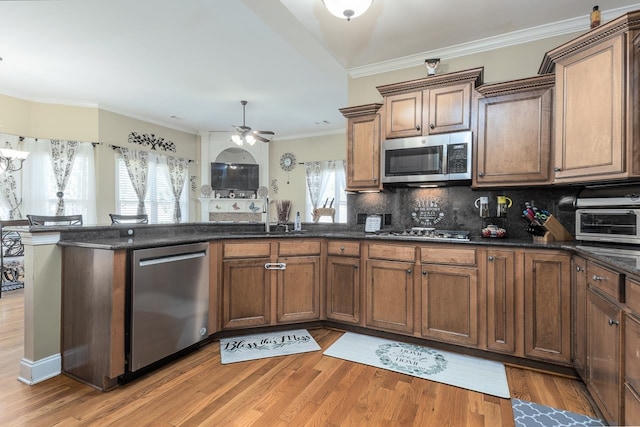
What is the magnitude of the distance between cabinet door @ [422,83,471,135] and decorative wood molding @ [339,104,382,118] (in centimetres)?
48

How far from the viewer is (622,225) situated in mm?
1981

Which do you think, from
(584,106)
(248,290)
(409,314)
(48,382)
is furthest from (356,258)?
(48,382)

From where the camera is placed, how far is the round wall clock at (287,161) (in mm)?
7594

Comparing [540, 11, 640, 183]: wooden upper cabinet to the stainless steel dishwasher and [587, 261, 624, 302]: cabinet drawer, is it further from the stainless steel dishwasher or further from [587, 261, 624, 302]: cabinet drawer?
the stainless steel dishwasher

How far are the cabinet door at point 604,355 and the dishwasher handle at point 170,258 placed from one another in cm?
258

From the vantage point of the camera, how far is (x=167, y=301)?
2242 millimetres

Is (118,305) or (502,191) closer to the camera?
(118,305)

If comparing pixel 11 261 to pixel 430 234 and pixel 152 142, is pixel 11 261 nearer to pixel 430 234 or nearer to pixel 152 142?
pixel 152 142

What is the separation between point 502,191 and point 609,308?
1504 millimetres

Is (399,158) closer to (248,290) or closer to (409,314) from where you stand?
(409,314)

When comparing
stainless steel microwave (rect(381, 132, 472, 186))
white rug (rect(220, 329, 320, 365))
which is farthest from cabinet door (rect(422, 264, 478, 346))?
white rug (rect(220, 329, 320, 365))

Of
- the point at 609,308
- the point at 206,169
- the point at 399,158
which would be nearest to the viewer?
the point at 609,308

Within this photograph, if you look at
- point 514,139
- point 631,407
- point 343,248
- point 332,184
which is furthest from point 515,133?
point 332,184

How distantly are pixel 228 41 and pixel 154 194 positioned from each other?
4130 millimetres
